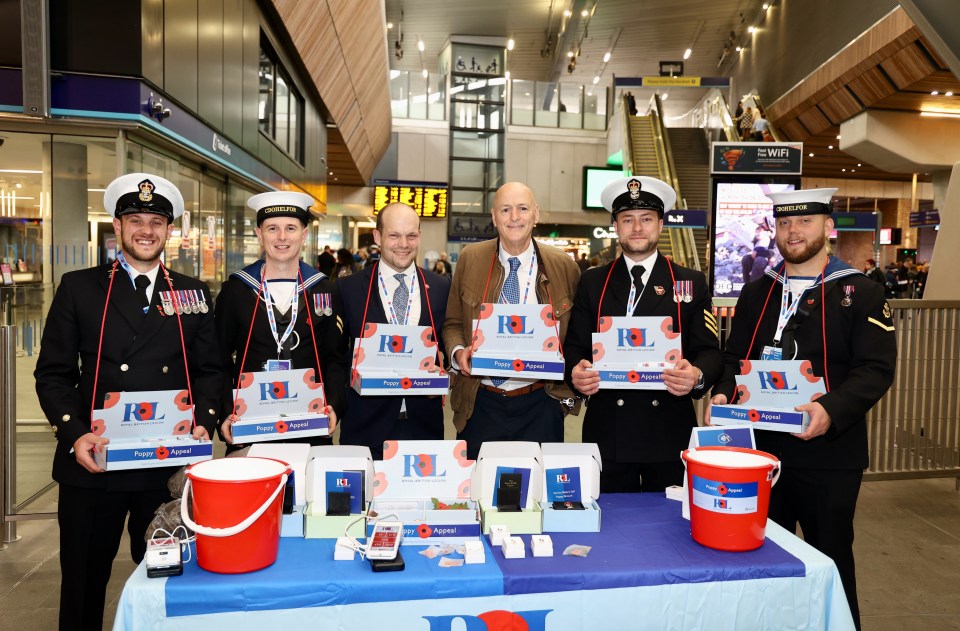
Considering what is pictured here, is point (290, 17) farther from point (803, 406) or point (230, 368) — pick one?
point (803, 406)

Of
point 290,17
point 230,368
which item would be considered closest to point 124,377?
point 230,368

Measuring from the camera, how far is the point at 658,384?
8.73 ft

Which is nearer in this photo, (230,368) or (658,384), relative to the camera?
(658,384)

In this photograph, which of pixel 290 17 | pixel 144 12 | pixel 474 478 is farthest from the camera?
pixel 290 17

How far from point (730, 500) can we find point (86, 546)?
7.24 feet

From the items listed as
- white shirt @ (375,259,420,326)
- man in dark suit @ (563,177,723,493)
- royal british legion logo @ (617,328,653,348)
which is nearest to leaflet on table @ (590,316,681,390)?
royal british legion logo @ (617,328,653,348)

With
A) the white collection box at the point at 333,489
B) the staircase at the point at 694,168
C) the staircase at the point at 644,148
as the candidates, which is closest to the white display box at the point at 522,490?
the white collection box at the point at 333,489

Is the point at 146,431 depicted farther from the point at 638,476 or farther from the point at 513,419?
the point at 638,476

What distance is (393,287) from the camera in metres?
3.29

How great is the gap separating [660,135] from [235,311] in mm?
17580

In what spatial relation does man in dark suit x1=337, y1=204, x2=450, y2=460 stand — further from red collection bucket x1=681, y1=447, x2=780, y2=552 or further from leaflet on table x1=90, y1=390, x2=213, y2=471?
red collection bucket x1=681, y1=447, x2=780, y2=552

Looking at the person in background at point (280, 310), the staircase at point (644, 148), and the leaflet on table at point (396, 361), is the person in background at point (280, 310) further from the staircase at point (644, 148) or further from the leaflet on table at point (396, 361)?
the staircase at point (644, 148)

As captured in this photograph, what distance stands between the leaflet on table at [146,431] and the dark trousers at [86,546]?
14.8 inches

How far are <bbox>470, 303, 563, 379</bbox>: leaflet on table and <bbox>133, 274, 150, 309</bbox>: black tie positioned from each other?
1.25 m
